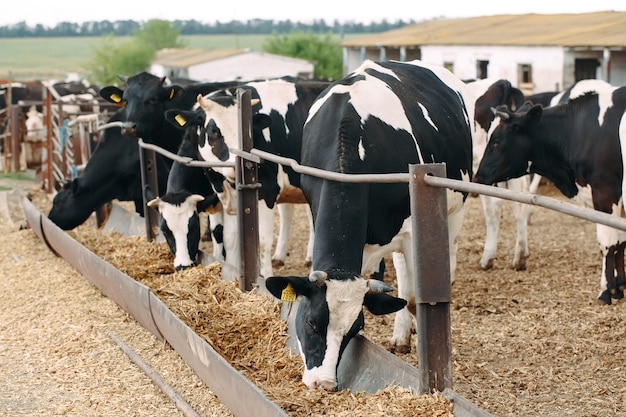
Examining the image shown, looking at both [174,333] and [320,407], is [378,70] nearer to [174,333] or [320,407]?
[174,333]

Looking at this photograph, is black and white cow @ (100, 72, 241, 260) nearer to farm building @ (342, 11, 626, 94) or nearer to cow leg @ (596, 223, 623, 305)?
cow leg @ (596, 223, 623, 305)

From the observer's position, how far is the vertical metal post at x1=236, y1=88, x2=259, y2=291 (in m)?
6.87

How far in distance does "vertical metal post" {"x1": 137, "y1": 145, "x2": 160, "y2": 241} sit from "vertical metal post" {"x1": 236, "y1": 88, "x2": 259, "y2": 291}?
2.56 m

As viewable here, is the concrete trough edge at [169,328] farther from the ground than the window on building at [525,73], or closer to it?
closer to it

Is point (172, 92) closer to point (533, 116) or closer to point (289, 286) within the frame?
point (533, 116)

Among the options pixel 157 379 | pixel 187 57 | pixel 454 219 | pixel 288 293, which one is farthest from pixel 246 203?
pixel 187 57

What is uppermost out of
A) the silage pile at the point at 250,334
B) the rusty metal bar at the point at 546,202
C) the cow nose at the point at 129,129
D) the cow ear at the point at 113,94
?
the cow ear at the point at 113,94

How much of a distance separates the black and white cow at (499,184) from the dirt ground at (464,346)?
20cm

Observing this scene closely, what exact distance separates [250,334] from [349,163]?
1.46 meters

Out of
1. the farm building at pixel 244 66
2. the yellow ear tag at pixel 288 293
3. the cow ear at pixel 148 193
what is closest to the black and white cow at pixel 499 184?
the cow ear at pixel 148 193

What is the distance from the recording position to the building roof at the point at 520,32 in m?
22.7

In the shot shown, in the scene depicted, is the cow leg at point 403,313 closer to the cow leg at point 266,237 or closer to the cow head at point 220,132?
the cow leg at point 266,237

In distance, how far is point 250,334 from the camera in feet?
19.7

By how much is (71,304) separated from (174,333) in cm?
220
